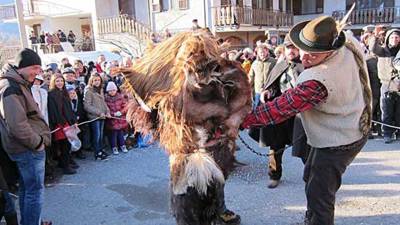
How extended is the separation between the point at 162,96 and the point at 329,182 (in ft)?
5.05

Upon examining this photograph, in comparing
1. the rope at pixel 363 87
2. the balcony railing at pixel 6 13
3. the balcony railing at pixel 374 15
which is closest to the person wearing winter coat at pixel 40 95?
the rope at pixel 363 87

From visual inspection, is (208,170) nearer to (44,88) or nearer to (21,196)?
(21,196)

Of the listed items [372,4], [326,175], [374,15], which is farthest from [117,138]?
[372,4]

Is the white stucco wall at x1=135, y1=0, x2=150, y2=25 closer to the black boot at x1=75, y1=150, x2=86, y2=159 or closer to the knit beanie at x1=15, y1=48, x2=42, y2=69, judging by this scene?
the black boot at x1=75, y1=150, x2=86, y2=159

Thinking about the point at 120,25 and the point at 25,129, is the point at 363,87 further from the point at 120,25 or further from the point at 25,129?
the point at 120,25

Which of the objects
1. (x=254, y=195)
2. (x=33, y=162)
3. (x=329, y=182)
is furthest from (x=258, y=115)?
(x=254, y=195)

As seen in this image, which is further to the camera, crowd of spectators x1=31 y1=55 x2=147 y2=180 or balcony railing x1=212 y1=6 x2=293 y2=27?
balcony railing x1=212 y1=6 x2=293 y2=27

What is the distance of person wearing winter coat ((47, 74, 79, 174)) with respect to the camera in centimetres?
638

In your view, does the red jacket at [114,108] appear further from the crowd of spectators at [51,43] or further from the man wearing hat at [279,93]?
the crowd of spectators at [51,43]

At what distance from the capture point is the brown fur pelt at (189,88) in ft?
5.51

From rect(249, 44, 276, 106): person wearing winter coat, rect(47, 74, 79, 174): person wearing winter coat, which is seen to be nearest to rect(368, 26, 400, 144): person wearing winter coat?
rect(249, 44, 276, 106): person wearing winter coat

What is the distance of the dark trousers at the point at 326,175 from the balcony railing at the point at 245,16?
679 inches

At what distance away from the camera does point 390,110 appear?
24.2 ft

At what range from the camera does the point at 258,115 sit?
207cm
